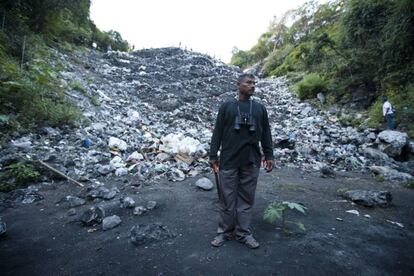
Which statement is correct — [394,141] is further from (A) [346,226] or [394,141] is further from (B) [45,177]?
(B) [45,177]

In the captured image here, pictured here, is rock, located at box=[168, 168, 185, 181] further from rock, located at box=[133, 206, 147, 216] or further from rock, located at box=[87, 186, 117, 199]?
rock, located at box=[133, 206, 147, 216]

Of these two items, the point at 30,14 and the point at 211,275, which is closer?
the point at 211,275

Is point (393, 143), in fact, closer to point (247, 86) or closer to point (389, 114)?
point (389, 114)

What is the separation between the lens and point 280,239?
2576 mm

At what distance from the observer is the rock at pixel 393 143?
604 cm

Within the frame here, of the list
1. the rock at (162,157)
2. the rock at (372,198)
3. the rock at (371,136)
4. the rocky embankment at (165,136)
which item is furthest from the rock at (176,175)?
the rock at (371,136)

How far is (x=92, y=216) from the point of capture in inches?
116

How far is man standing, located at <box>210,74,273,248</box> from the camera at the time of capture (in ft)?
8.06

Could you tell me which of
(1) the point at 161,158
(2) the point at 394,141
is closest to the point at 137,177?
(1) the point at 161,158

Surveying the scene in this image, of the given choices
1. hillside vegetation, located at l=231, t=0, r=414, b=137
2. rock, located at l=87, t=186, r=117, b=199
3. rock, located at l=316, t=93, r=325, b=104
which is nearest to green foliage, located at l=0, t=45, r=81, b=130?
rock, located at l=87, t=186, r=117, b=199

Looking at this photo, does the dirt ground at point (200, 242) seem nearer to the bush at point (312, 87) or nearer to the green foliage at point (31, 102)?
the green foliage at point (31, 102)

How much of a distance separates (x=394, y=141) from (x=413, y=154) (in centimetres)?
48

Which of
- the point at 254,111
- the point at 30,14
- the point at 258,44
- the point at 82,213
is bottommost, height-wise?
the point at 82,213

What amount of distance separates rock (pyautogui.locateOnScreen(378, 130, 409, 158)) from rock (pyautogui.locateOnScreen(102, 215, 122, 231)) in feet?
20.6
